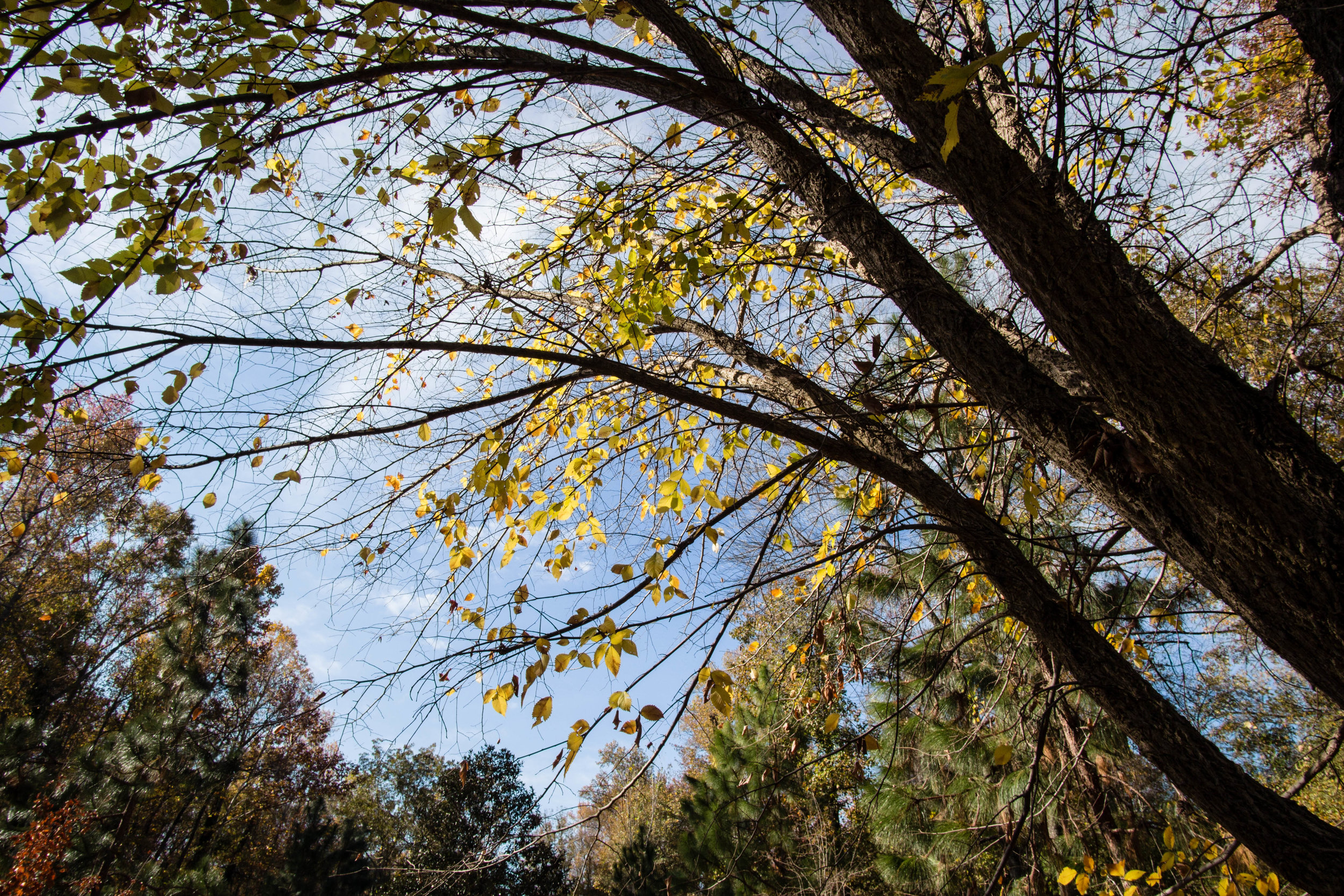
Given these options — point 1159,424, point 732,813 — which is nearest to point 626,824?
point 732,813

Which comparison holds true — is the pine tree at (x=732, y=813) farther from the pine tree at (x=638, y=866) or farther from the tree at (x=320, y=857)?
the tree at (x=320, y=857)

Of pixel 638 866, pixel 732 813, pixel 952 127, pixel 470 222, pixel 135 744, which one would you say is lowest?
pixel 638 866

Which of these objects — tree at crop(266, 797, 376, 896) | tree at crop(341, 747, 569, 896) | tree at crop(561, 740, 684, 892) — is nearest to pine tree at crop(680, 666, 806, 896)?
tree at crop(561, 740, 684, 892)

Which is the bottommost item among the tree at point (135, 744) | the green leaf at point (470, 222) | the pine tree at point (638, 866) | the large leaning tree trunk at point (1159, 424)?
the pine tree at point (638, 866)

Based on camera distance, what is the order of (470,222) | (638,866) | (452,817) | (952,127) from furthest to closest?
(452,817), (638,866), (470,222), (952,127)

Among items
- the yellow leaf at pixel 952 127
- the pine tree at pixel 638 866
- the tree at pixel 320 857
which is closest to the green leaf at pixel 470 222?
the yellow leaf at pixel 952 127

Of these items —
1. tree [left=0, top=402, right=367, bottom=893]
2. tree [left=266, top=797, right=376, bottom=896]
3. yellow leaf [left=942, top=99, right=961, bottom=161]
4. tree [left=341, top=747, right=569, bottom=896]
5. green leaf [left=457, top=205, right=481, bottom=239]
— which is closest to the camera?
yellow leaf [left=942, top=99, right=961, bottom=161]

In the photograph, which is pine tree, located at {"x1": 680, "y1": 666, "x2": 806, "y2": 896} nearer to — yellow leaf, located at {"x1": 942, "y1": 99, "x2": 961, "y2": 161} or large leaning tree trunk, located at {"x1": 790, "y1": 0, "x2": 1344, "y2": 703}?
large leaning tree trunk, located at {"x1": 790, "y1": 0, "x2": 1344, "y2": 703}

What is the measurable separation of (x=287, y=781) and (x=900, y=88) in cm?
2240

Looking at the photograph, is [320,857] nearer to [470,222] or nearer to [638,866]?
[638,866]

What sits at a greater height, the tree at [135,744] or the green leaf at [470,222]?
the tree at [135,744]

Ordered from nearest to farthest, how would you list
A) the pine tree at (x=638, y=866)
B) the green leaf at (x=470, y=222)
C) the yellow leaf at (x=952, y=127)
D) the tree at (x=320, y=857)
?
the yellow leaf at (x=952, y=127) → the green leaf at (x=470, y=222) → the tree at (x=320, y=857) → the pine tree at (x=638, y=866)

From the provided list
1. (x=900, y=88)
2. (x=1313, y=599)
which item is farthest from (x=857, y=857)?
(x=900, y=88)

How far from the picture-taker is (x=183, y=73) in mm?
1765
